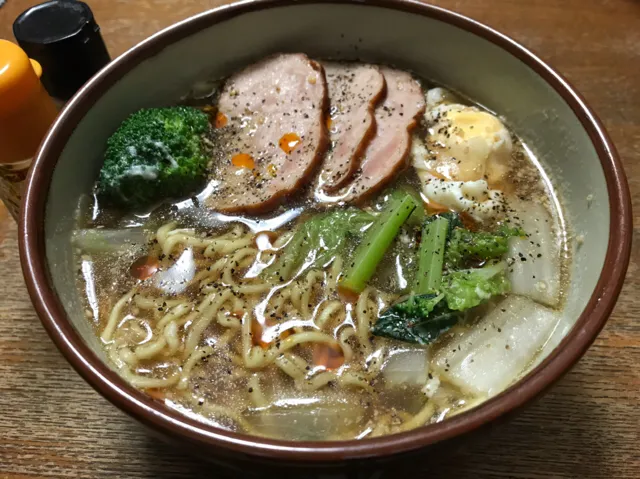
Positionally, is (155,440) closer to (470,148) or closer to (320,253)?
(320,253)

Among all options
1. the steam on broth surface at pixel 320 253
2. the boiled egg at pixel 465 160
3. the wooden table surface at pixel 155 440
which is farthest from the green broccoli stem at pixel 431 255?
the wooden table surface at pixel 155 440

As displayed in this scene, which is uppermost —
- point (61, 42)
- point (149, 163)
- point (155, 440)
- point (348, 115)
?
point (348, 115)

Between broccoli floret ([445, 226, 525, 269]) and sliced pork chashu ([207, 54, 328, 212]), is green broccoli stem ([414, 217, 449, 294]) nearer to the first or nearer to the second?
broccoli floret ([445, 226, 525, 269])

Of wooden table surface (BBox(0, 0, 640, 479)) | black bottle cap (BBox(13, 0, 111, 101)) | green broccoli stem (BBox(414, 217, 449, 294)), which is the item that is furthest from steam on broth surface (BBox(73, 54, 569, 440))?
black bottle cap (BBox(13, 0, 111, 101))

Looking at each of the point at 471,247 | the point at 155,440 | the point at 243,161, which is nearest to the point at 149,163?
the point at 243,161

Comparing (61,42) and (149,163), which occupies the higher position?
(61,42)

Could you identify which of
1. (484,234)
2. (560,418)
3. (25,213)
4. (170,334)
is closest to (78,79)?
(25,213)
